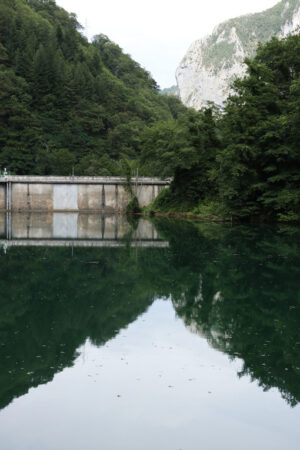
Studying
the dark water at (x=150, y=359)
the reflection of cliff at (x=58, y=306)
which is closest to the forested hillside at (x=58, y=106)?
the reflection of cliff at (x=58, y=306)

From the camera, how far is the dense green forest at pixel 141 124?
38062 mm

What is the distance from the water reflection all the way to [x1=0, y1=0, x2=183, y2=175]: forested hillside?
61.7 meters

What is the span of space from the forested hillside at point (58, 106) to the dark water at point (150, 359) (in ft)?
218

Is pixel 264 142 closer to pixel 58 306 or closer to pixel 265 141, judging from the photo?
pixel 265 141

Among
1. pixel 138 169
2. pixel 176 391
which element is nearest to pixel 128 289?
pixel 176 391

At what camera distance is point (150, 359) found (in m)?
7.55

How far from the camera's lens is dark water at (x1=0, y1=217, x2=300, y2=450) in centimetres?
537

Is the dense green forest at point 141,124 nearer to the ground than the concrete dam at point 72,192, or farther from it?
farther from it

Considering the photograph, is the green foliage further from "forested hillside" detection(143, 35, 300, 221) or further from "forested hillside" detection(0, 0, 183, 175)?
"forested hillside" detection(0, 0, 183, 175)

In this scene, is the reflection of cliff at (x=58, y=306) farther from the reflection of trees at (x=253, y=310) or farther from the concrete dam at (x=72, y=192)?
the concrete dam at (x=72, y=192)

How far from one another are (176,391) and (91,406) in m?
1.10

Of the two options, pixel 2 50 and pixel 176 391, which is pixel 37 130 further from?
pixel 176 391

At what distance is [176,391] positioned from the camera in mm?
6355

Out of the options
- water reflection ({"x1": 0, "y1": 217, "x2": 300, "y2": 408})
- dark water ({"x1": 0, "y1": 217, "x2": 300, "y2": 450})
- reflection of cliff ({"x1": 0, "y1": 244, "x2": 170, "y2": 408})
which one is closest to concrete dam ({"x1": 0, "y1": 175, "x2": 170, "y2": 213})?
water reflection ({"x1": 0, "y1": 217, "x2": 300, "y2": 408})
